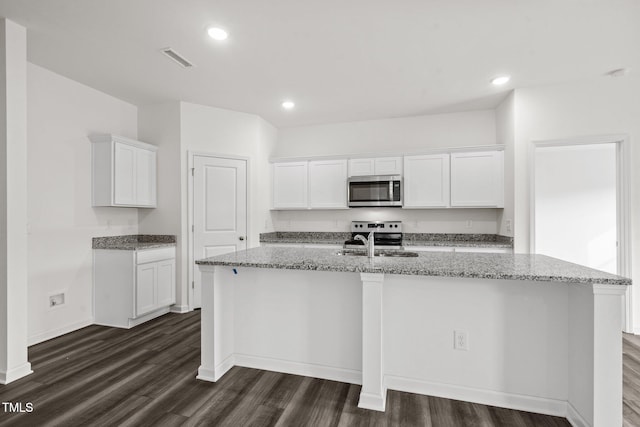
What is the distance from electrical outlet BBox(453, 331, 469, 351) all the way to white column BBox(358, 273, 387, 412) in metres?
0.48

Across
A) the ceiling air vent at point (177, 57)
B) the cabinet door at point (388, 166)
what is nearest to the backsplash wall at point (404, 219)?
the cabinet door at point (388, 166)

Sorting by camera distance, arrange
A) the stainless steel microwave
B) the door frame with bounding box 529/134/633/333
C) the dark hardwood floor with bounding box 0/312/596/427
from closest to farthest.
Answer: the dark hardwood floor with bounding box 0/312/596/427 < the door frame with bounding box 529/134/633/333 < the stainless steel microwave

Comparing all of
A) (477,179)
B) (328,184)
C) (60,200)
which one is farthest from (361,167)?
(60,200)

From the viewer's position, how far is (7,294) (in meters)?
2.30

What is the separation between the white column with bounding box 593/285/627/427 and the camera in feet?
5.25

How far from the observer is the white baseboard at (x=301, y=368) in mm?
2248

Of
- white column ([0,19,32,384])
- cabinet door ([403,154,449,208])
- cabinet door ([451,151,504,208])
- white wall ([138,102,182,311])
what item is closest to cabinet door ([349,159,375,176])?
cabinet door ([403,154,449,208])

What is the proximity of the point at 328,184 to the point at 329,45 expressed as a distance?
2257mm

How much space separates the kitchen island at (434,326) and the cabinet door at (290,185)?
96.5 inches

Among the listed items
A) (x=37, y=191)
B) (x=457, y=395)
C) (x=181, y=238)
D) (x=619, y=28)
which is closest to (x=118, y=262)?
(x=181, y=238)

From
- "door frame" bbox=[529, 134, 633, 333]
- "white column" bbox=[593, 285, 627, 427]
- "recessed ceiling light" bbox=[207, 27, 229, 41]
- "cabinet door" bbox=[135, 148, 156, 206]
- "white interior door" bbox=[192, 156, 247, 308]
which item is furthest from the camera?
"white interior door" bbox=[192, 156, 247, 308]

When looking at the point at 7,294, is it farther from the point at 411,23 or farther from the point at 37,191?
the point at 411,23

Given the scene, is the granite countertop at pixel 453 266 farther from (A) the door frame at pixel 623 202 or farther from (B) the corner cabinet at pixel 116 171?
(B) the corner cabinet at pixel 116 171

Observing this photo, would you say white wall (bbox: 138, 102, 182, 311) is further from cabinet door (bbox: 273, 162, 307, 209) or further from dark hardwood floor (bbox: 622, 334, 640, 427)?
dark hardwood floor (bbox: 622, 334, 640, 427)
